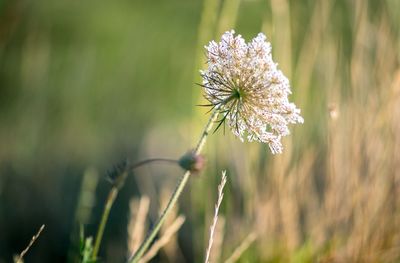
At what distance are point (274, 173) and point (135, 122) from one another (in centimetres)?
262

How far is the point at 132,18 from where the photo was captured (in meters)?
5.76

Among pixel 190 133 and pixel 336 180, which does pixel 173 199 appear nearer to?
pixel 336 180

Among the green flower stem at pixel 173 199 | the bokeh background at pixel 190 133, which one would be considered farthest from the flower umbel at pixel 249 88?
the bokeh background at pixel 190 133

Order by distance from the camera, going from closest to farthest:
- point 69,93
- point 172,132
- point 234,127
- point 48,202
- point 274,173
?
point 234,127 < point 274,173 < point 48,202 < point 69,93 < point 172,132

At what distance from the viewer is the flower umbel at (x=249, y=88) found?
2.79 feet

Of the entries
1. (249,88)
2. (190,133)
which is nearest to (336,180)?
(190,133)

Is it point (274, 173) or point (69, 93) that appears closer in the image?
point (274, 173)

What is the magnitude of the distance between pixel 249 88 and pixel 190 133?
1.46 meters

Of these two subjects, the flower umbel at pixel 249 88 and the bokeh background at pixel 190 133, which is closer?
the flower umbel at pixel 249 88

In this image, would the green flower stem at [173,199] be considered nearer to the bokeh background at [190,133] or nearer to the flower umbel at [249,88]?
the flower umbel at [249,88]

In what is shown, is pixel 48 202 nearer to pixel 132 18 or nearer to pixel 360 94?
pixel 360 94

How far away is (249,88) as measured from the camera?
87cm

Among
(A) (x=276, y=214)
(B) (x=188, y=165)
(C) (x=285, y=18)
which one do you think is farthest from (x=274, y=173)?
(B) (x=188, y=165)

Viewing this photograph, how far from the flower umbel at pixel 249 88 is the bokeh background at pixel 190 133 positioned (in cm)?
37
